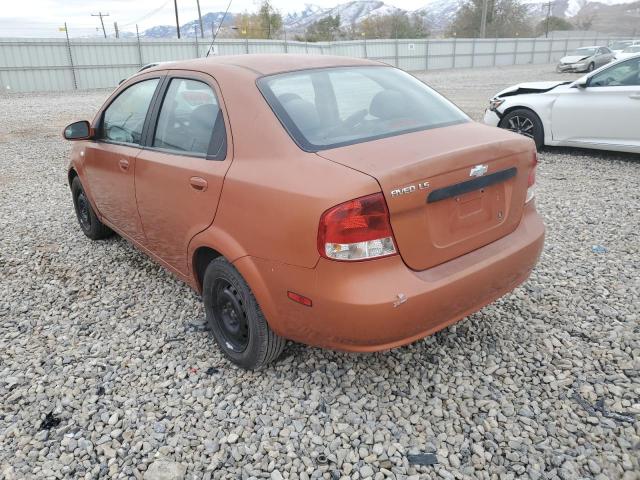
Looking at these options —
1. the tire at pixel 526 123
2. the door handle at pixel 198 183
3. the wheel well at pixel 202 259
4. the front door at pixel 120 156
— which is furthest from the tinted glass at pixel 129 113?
the tire at pixel 526 123

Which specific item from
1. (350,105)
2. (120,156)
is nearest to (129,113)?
(120,156)

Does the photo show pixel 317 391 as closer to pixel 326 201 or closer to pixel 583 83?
pixel 326 201

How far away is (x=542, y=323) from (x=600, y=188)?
12.1 feet

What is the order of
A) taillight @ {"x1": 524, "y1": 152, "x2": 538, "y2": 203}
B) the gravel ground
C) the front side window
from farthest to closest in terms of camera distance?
the front side window → taillight @ {"x1": 524, "y1": 152, "x2": 538, "y2": 203} → the gravel ground

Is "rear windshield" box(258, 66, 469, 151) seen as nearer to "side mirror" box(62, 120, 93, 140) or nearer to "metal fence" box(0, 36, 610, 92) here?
"side mirror" box(62, 120, 93, 140)

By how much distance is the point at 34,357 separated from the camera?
306 centimetres

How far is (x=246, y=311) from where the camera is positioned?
2.63 m

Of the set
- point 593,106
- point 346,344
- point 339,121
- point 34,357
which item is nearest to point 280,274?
point 346,344

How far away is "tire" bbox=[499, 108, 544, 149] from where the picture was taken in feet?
25.8

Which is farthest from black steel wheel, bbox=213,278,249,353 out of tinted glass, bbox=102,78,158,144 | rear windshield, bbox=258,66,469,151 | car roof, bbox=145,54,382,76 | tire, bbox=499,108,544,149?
tire, bbox=499,108,544,149

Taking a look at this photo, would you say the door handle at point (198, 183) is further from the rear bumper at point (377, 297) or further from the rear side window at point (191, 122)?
the rear bumper at point (377, 297)

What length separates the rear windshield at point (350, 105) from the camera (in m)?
2.53

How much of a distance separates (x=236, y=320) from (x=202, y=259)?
0.42m

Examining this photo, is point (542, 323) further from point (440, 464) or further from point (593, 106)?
point (593, 106)
